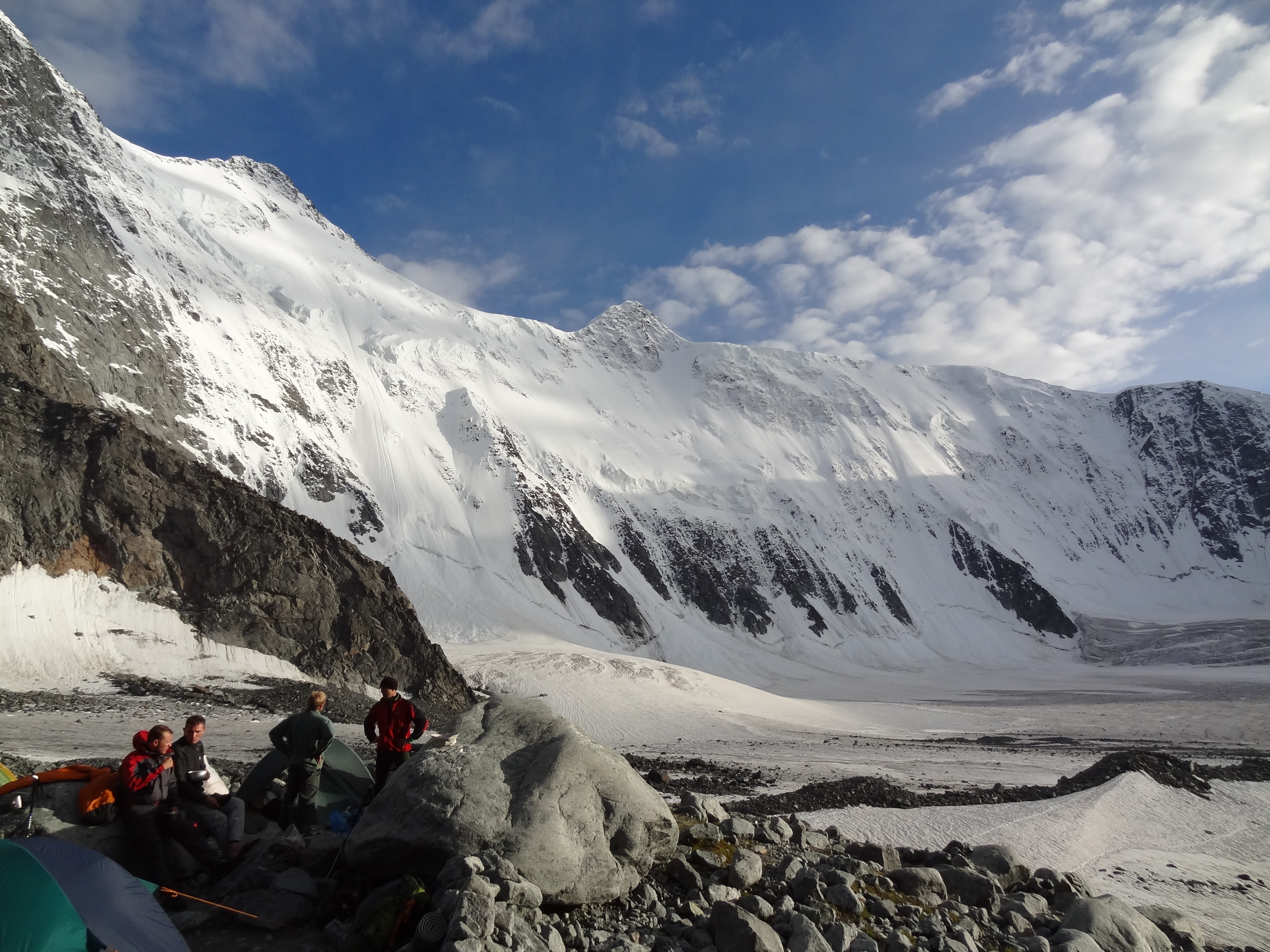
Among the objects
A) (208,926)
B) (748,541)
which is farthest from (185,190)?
(208,926)

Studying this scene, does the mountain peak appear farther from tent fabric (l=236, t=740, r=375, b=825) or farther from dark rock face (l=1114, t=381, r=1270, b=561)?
tent fabric (l=236, t=740, r=375, b=825)

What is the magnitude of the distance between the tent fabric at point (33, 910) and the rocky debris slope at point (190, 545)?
3063 cm

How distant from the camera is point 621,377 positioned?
430 feet

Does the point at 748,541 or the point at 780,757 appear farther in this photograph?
the point at 748,541

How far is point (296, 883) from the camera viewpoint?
667cm

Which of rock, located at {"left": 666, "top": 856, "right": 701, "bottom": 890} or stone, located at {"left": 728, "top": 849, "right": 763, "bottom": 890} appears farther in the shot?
stone, located at {"left": 728, "top": 849, "right": 763, "bottom": 890}

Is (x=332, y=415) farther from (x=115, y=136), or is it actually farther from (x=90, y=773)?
(x=90, y=773)

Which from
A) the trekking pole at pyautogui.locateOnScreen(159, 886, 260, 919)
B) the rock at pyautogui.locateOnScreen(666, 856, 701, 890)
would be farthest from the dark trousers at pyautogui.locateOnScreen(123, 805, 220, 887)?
the rock at pyautogui.locateOnScreen(666, 856, 701, 890)

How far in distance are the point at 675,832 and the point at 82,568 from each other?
36.2 meters

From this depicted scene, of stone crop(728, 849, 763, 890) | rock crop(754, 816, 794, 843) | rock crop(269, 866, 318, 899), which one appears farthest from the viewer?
rock crop(754, 816, 794, 843)

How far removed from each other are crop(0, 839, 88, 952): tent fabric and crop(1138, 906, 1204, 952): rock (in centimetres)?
1122

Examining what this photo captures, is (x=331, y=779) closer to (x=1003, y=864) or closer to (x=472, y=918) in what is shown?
(x=472, y=918)

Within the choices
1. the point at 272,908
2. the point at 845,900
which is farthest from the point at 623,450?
the point at 272,908

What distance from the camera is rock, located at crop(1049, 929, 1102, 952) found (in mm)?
7305
